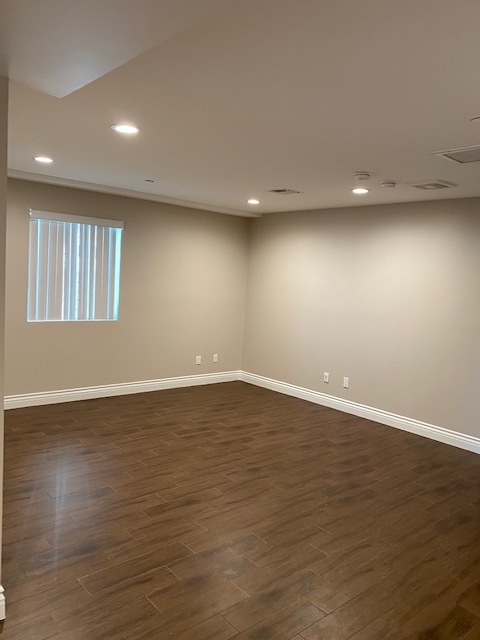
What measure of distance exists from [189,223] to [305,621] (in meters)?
4.82

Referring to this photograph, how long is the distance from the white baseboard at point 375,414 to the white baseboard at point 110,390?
559 mm

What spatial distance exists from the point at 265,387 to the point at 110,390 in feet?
6.84

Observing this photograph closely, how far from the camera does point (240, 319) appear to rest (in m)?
6.87

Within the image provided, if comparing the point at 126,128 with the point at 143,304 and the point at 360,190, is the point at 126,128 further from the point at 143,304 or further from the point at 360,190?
the point at 143,304

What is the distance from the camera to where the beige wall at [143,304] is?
4.92 metres

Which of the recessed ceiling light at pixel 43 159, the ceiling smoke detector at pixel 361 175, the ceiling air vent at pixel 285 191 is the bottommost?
the ceiling smoke detector at pixel 361 175

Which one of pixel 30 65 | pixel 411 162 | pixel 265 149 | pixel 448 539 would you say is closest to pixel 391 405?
pixel 448 539

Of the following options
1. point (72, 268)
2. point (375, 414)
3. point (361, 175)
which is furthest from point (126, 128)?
point (375, 414)

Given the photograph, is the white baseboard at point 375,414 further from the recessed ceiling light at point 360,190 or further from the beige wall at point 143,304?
the recessed ceiling light at point 360,190

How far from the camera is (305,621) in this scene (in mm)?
2150

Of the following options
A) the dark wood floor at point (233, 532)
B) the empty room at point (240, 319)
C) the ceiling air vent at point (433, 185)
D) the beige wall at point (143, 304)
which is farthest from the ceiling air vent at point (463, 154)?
the beige wall at point (143, 304)

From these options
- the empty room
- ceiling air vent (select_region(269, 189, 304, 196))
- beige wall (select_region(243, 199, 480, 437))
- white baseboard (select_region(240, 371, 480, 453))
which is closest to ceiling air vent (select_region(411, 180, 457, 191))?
the empty room

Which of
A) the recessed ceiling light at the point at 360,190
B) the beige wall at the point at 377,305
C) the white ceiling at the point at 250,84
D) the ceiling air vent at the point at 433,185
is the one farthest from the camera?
the beige wall at the point at 377,305

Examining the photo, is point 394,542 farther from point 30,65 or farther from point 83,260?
point 83,260
